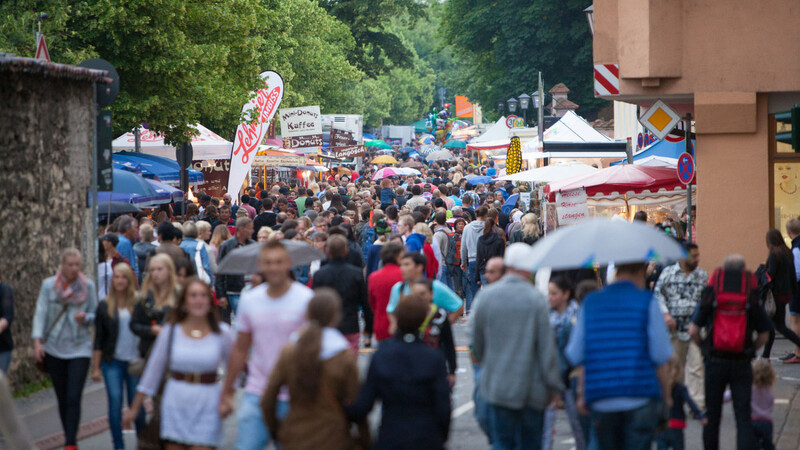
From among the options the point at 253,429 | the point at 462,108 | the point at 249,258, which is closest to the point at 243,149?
the point at 249,258

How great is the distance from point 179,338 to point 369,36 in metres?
52.7

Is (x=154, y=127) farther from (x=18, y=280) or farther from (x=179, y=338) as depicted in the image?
(x=179, y=338)

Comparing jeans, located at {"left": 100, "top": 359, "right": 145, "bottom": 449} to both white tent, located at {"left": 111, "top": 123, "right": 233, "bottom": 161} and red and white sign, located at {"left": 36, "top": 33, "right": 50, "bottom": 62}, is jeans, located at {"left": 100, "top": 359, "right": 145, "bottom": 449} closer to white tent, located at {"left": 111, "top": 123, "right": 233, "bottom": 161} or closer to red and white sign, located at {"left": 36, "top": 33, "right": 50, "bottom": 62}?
red and white sign, located at {"left": 36, "top": 33, "right": 50, "bottom": 62}

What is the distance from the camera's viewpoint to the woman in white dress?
20.5 feet

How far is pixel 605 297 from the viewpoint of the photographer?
20.0ft

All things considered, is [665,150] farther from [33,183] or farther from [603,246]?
[603,246]

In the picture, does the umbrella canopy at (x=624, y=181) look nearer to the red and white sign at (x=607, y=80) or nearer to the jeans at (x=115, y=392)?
the red and white sign at (x=607, y=80)

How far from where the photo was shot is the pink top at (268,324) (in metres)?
6.27

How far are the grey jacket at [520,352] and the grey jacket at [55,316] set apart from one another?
3.57m

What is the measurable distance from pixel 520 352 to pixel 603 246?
0.77 metres

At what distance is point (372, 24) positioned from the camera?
57375 mm

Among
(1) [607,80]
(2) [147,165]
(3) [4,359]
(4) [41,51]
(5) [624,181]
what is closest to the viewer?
(3) [4,359]

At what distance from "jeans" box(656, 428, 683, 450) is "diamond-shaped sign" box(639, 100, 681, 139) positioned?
32.8 ft

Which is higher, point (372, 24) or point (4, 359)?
point (372, 24)
